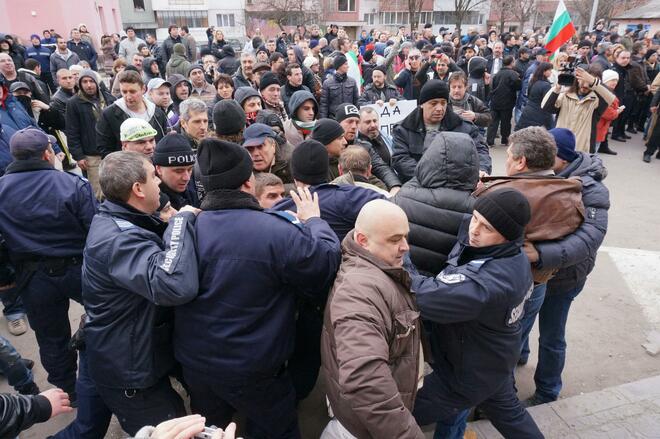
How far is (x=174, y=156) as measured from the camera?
10.4ft

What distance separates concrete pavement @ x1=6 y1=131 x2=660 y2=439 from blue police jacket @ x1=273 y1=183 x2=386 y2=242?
162 cm

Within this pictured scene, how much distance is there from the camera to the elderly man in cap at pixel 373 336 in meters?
1.73

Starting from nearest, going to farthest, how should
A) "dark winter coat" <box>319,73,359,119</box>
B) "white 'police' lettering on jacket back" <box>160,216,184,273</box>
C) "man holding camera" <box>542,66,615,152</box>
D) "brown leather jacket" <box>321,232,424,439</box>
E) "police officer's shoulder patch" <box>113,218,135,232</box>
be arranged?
"brown leather jacket" <box>321,232,424,439</box> < "white 'police' lettering on jacket back" <box>160,216,184,273</box> < "police officer's shoulder patch" <box>113,218,135,232</box> < "man holding camera" <box>542,66,615,152</box> < "dark winter coat" <box>319,73,359,119</box>

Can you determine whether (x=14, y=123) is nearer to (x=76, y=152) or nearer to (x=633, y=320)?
(x=76, y=152)

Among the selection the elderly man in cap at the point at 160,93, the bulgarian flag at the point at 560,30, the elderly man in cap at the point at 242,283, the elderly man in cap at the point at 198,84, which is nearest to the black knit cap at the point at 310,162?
the elderly man in cap at the point at 242,283

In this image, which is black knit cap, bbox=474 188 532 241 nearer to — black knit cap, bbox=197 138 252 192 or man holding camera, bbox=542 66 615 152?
black knit cap, bbox=197 138 252 192

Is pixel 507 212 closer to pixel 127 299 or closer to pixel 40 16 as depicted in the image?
pixel 127 299

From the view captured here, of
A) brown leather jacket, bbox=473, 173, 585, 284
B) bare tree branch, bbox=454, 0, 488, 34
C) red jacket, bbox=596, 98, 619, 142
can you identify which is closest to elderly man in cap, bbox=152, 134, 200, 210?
brown leather jacket, bbox=473, 173, 585, 284

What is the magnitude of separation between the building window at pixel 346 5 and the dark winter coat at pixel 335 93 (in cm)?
4669

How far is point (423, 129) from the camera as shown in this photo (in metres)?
4.45

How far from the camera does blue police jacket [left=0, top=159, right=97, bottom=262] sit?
305cm

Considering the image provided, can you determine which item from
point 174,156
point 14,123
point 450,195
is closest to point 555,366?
point 450,195

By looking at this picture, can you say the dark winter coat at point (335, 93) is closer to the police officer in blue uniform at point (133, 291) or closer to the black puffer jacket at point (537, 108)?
the black puffer jacket at point (537, 108)

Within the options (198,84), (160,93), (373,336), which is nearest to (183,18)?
(198,84)
